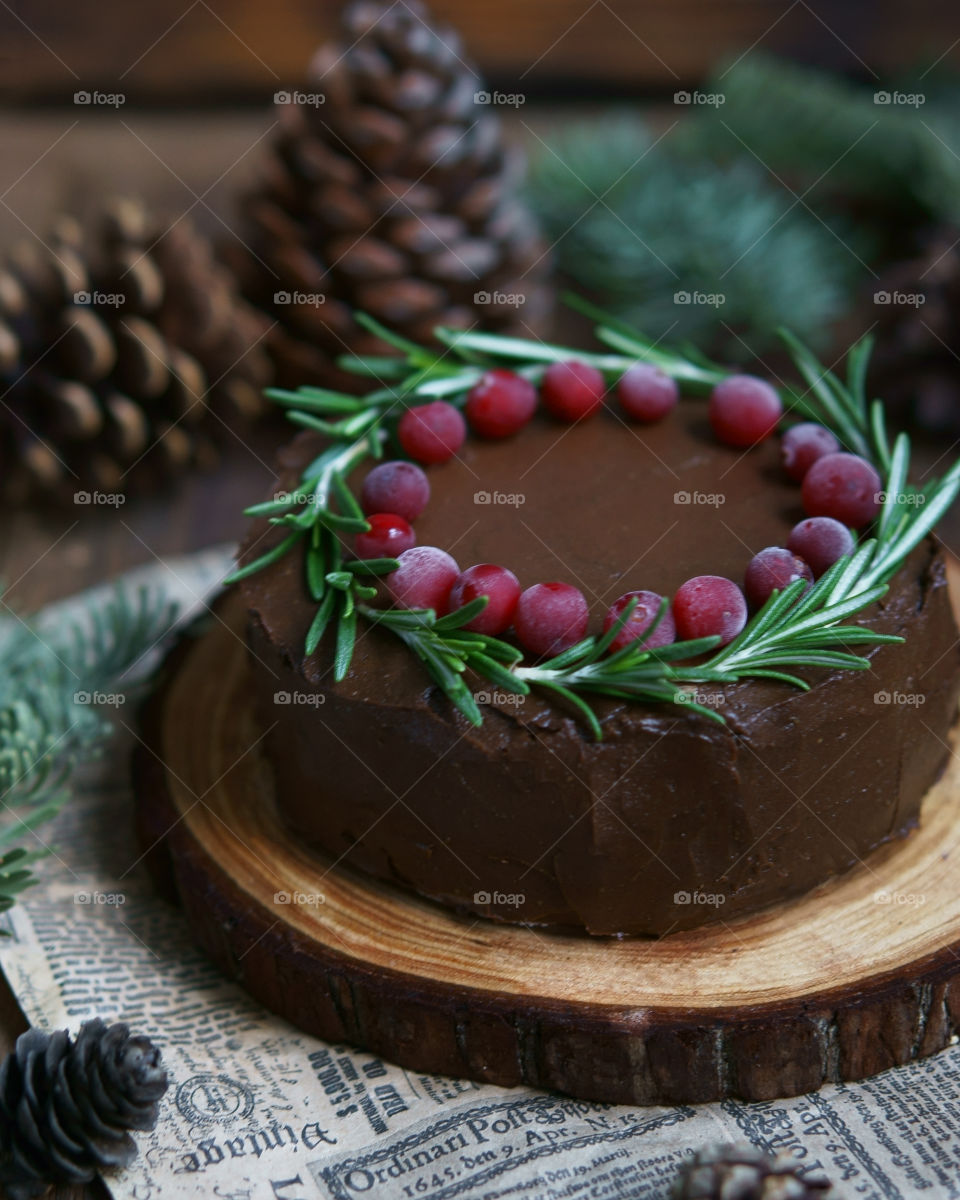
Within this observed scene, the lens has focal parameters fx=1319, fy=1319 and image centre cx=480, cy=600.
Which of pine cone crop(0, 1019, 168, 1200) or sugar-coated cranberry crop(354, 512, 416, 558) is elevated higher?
sugar-coated cranberry crop(354, 512, 416, 558)

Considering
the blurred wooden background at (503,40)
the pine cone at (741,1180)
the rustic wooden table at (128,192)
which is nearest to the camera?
the pine cone at (741,1180)

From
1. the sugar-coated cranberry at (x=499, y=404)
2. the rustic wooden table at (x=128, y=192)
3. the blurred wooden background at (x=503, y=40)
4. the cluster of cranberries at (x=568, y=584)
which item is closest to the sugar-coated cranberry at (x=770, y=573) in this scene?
the cluster of cranberries at (x=568, y=584)

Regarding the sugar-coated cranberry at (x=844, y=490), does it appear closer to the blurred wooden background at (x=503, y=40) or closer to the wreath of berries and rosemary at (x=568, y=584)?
the wreath of berries and rosemary at (x=568, y=584)

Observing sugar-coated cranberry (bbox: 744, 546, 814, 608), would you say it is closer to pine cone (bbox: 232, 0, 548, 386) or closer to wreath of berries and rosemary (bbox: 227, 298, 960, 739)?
wreath of berries and rosemary (bbox: 227, 298, 960, 739)

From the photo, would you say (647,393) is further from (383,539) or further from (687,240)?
(687,240)

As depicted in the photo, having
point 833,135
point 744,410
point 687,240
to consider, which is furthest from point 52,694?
point 833,135

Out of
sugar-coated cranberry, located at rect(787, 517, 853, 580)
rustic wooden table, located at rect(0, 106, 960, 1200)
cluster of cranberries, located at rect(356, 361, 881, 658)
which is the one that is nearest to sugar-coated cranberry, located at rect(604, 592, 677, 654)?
cluster of cranberries, located at rect(356, 361, 881, 658)
